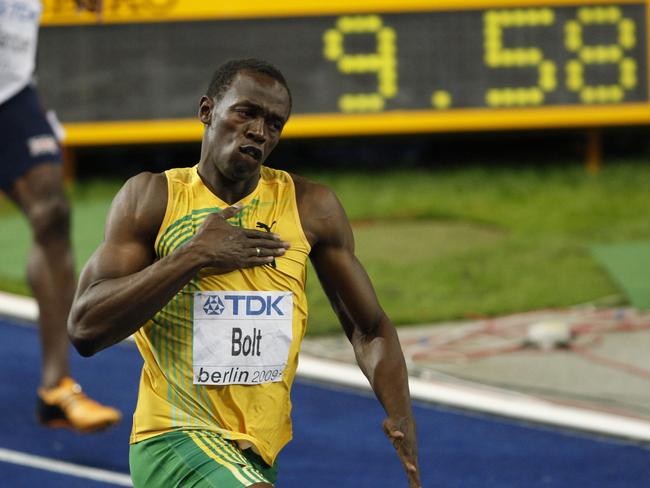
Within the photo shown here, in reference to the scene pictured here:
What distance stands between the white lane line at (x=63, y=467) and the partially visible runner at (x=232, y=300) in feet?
6.93

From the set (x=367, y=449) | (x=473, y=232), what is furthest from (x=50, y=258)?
(x=473, y=232)

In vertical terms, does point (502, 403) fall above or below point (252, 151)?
below

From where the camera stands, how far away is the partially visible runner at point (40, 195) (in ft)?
21.6

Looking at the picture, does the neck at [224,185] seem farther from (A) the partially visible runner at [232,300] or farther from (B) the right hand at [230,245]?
(B) the right hand at [230,245]

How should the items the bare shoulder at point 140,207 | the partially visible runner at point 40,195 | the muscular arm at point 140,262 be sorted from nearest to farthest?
the muscular arm at point 140,262 → the bare shoulder at point 140,207 → the partially visible runner at point 40,195

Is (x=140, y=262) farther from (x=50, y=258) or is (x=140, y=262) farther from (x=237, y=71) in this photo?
(x=50, y=258)

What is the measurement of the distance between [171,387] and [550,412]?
344 centimetres

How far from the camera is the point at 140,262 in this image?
384 cm

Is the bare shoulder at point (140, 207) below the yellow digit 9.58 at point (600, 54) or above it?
above

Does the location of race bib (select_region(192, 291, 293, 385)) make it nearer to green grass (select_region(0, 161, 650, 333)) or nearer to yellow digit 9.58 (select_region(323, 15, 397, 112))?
green grass (select_region(0, 161, 650, 333))

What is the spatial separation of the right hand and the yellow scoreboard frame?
7.68 metres

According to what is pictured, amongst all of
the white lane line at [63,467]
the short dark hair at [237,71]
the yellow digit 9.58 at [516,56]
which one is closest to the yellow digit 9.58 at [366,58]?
the yellow digit 9.58 at [516,56]

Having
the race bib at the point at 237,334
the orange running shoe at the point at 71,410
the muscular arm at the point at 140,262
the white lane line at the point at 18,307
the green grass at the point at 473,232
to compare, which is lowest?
the green grass at the point at 473,232

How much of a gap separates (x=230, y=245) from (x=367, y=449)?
305 centimetres
